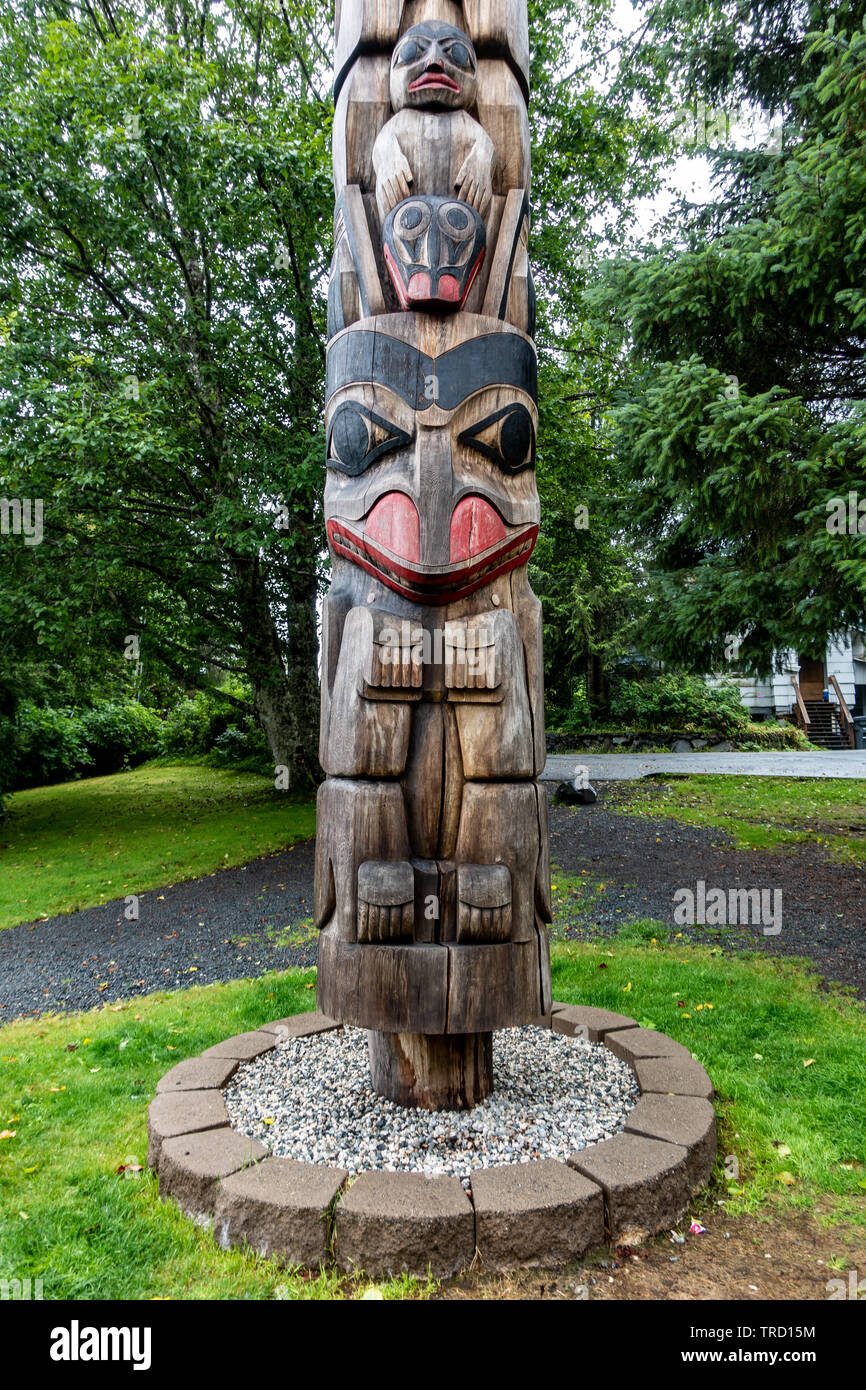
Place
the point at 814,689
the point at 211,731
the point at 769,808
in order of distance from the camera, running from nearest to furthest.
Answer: the point at 769,808, the point at 211,731, the point at 814,689

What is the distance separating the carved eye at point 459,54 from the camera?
371 centimetres

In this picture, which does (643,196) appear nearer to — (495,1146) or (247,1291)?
(495,1146)

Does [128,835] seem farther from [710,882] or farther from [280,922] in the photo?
[710,882]

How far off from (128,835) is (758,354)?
10.7 meters

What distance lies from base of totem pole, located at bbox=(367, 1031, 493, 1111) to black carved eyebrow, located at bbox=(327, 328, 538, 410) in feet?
8.99

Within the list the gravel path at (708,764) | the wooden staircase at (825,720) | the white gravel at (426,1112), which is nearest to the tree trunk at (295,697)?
the gravel path at (708,764)

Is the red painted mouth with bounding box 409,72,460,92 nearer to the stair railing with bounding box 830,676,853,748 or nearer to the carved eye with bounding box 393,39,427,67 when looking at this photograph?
the carved eye with bounding box 393,39,427,67

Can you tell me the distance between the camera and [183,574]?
38.3 ft

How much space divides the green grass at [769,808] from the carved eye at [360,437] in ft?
27.1

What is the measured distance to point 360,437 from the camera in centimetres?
344

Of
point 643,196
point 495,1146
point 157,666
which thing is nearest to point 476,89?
point 495,1146

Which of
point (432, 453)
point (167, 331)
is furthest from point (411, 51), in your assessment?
point (167, 331)

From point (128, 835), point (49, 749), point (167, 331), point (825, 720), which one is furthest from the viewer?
point (825, 720)

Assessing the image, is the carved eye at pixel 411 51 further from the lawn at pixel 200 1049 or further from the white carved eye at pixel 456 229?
the lawn at pixel 200 1049
